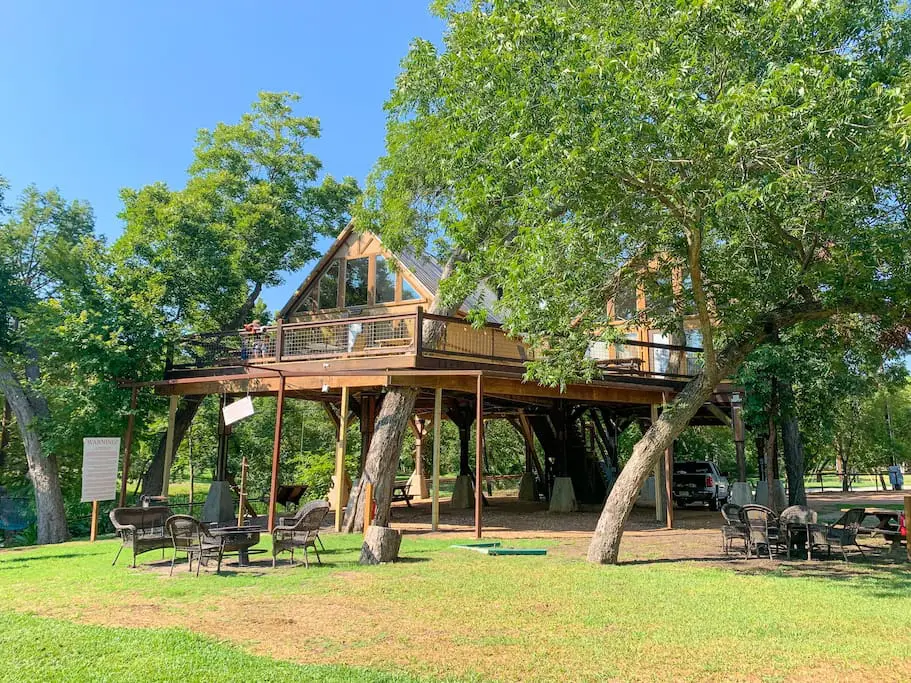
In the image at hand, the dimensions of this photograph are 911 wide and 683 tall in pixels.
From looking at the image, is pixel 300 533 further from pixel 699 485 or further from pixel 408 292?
pixel 699 485

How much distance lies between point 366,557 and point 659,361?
11.2 meters

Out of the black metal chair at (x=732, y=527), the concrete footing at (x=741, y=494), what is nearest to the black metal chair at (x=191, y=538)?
the black metal chair at (x=732, y=527)

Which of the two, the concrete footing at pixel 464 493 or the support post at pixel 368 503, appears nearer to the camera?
the support post at pixel 368 503

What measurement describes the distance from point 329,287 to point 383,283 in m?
1.89

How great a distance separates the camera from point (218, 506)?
15.0 metres

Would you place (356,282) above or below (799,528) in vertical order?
above

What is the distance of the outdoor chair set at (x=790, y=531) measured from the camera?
10.1m

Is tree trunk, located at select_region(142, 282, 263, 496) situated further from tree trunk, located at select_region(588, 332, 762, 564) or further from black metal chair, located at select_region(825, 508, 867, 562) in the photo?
black metal chair, located at select_region(825, 508, 867, 562)

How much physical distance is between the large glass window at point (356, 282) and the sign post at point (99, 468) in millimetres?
7803

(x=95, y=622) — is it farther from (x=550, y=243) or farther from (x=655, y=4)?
(x=655, y=4)

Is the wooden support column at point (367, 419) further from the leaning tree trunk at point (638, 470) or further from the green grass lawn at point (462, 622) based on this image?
the leaning tree trunk at point (638, 470)

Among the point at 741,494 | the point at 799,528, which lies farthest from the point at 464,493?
the point at 799,528

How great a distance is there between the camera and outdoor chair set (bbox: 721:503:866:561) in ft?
33.0

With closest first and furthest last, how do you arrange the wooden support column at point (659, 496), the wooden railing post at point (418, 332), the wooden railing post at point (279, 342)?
1. the wooden railing post at point (418, 332)
2. the wooden railing post at point (279, 342)
3. the wooden support column at point (659, 496)
